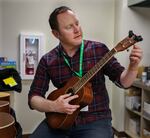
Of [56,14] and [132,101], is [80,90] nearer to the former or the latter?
[56,14]

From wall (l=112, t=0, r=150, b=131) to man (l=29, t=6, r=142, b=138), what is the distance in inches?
56.3

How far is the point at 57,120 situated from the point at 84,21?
5.83 ft

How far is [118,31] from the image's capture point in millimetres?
2963

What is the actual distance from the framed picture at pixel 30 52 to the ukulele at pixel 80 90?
140 cm

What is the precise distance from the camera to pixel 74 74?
1529 millimetres

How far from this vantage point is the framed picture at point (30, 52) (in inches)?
110

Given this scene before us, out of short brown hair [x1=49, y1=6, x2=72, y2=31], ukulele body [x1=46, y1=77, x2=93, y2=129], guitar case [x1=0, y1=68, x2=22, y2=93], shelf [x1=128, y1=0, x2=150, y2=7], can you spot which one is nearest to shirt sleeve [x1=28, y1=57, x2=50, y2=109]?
ukulele body [x1=46, y1=77, x2=93, y2=129]

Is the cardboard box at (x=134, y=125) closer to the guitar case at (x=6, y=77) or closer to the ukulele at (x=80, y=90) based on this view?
the guitar case at (x=6, y=77)

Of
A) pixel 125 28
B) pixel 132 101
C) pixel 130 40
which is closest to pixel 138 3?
pixel 125 28

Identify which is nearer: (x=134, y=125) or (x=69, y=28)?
(x=69, y=28)

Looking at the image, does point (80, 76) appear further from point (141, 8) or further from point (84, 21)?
point (141, 8)

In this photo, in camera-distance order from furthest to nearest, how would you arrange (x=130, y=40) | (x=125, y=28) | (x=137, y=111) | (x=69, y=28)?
(x=125, y=28)
(x=137, y=111)
(x=69, y=28)
(x=130, y=40)

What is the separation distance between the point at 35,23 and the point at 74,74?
1.48 metres

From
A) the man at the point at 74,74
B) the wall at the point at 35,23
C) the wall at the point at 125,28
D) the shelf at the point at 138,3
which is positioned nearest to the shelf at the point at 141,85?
the wall at the point at 125,28
